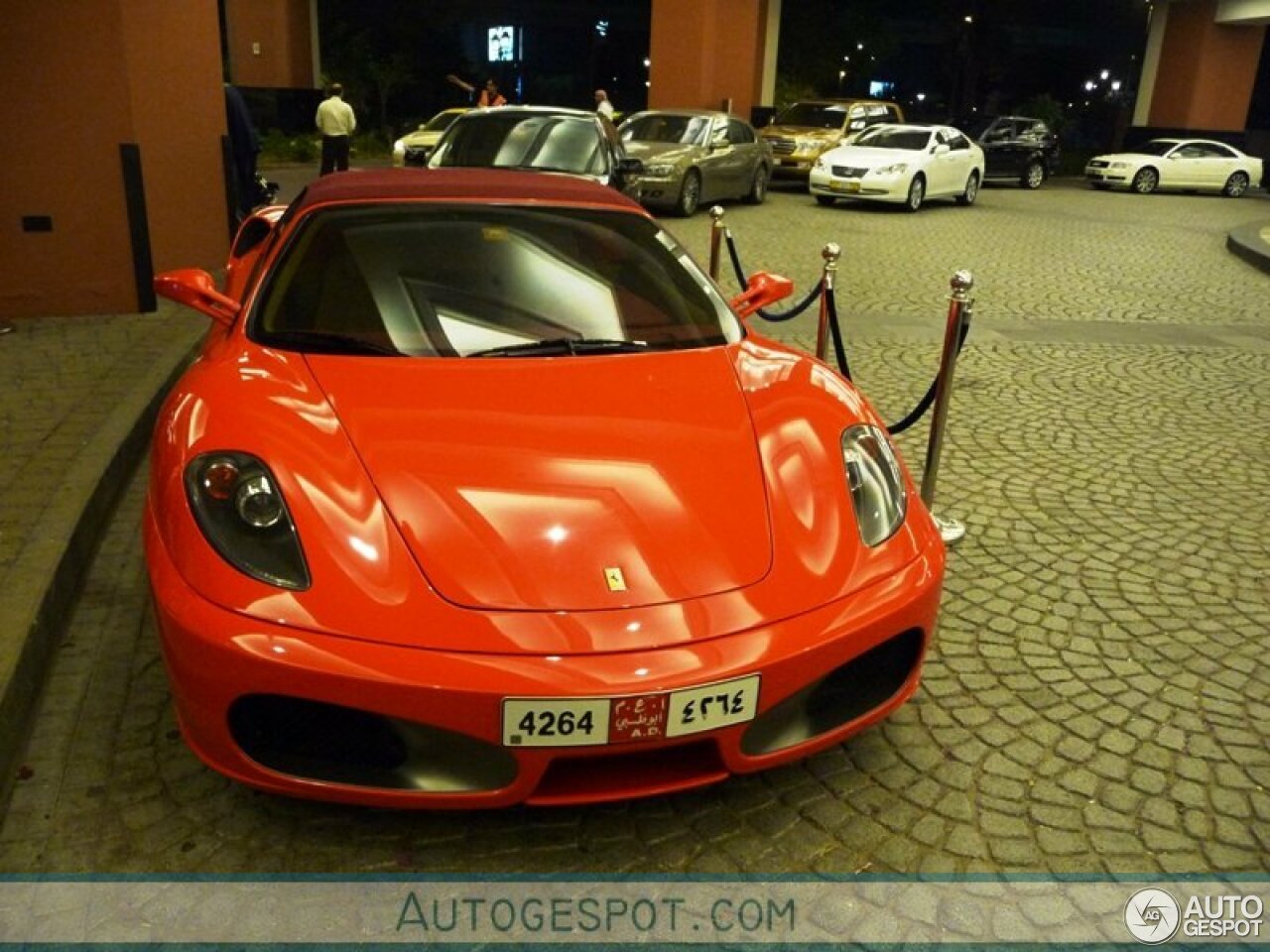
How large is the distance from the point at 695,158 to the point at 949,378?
10.8 meters

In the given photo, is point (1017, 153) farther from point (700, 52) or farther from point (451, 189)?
point (451, 189)

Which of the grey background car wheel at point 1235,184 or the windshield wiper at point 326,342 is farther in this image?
the grey background car wheel at point 1235,184

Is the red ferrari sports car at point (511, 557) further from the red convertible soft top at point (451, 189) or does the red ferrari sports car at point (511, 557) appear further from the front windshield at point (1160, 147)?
the front windshield at point (1160, 147)

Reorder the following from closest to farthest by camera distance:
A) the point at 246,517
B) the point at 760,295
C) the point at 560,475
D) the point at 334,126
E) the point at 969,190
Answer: the point at 246,517
the point at 560,475
the point at 760,295
the point at 334,126
the point at 969,190

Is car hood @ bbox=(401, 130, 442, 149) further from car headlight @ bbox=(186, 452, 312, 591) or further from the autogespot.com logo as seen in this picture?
the autogespot.com logo

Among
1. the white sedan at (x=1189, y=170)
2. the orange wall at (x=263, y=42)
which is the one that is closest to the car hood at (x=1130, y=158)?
the white sedan at (x=1189, y=170)

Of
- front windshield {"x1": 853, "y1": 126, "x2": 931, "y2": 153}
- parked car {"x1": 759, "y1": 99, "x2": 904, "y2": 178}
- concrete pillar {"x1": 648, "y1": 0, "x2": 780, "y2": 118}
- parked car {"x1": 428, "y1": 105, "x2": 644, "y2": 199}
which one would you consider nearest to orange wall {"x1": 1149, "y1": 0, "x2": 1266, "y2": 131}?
concrete pillar {"x1": 648, "y1": 0, "x2": 780, "y2": 118}

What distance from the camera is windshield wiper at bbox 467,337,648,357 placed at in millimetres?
3020

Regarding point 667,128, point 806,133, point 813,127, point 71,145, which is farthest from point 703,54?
point 71,145

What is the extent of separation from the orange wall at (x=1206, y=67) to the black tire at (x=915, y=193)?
1751cm

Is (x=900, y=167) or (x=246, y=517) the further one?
(x=900, y=167)

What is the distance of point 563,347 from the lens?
306 cm

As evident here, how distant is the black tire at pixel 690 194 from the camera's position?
14078 mm

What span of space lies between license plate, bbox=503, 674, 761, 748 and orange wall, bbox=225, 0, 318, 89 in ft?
93.5
